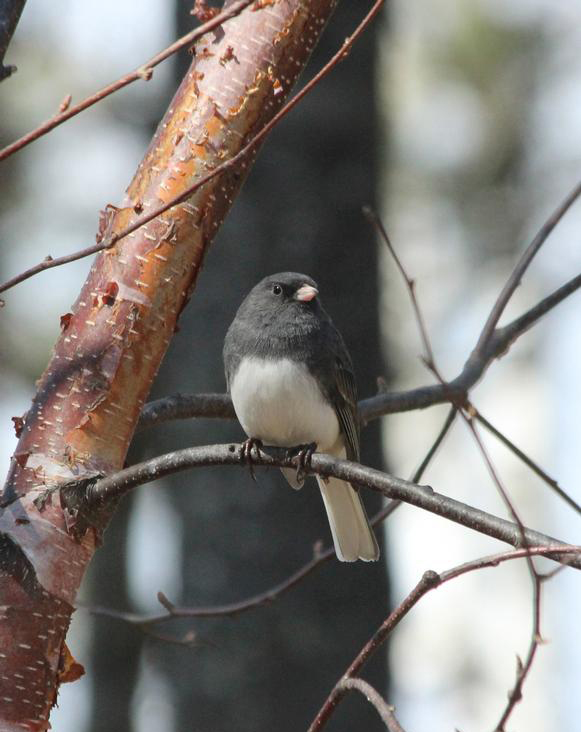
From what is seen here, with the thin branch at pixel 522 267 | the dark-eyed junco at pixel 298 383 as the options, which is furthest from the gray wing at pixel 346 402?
the thin branch at pixel 522 267

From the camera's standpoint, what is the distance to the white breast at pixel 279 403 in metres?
2.68

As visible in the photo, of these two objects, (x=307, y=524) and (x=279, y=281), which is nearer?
(x=279, y=281)

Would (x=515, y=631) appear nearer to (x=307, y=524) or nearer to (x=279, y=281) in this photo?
(x=307, y=524)

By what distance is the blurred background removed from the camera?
→ 4113 millimetres

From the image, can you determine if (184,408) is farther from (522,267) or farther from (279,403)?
(522,267)

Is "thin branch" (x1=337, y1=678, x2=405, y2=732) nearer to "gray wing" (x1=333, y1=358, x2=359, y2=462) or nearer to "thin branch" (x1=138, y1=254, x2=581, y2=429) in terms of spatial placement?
"thin branch" (x1=138, y1=254, x2=581, y2=429)

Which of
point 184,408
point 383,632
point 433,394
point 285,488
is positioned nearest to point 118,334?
point 184,408

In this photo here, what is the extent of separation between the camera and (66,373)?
1941 mm

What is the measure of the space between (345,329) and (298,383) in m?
1.67

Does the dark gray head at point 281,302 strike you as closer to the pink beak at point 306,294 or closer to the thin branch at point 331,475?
the pink beak at point 306,294

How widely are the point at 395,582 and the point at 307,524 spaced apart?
50cm

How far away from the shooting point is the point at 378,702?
1413 millimetres

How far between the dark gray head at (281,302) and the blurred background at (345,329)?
328mm

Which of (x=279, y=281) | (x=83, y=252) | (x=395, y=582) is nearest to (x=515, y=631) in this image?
(x=395, y=582)
